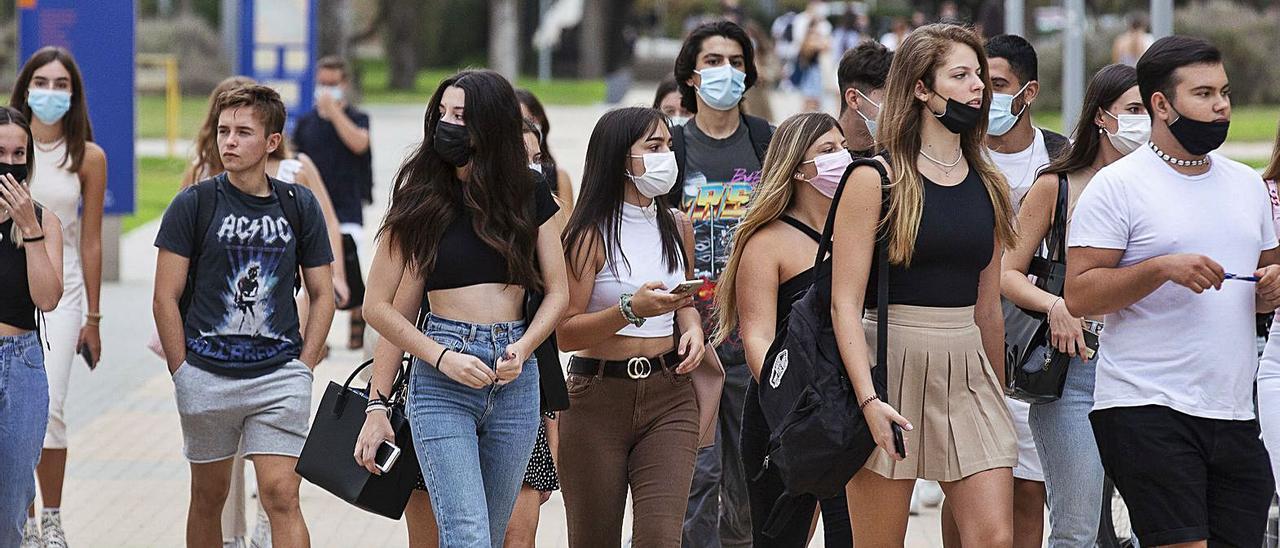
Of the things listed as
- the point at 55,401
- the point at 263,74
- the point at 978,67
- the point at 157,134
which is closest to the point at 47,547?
the point at 55,401

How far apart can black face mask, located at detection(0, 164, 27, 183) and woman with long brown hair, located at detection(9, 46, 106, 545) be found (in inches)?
46.9

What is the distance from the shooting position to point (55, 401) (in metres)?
6.85

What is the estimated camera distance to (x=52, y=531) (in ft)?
22.5

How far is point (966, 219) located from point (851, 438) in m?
0.65

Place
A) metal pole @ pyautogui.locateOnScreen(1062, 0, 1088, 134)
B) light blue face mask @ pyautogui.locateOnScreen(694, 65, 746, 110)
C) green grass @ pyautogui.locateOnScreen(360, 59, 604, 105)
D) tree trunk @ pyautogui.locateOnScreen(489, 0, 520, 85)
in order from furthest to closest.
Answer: tree trunk @ pyautogui.locateOnScreen(489, 0, 520, 85) < green grass @ pyautogui.locateOnScreen(360, 59, 604, 105) < metal pole @ pyautogui.locateOnScreen(1062, 0, 1088, 134) < light blue face mask @ pyautogui.locateOnScreen(694, 65, 746, 110)

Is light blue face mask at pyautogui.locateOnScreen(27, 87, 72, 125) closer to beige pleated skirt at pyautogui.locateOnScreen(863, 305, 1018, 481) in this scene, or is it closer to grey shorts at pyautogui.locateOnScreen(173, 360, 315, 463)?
grey shorts at pyautogui.locateOnScreen(173, 360, 315, 463)

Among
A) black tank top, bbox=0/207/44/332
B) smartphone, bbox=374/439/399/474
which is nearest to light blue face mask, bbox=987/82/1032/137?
smartphone, bbox=374/439/399/474

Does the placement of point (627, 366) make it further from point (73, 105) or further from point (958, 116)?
point (73, 105)

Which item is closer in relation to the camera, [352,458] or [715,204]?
[352,458]

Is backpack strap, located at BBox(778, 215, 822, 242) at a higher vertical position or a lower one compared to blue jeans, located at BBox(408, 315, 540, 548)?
higher

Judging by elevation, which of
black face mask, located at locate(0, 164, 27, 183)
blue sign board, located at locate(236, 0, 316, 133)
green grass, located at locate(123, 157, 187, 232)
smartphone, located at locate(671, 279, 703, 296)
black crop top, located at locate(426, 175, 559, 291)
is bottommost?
green grass, located at locate(123, 157, 187, 232)

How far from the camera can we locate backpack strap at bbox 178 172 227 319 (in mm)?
5730

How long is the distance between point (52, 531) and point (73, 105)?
172 centimetres

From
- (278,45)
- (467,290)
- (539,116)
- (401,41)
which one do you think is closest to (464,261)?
(467,290)
